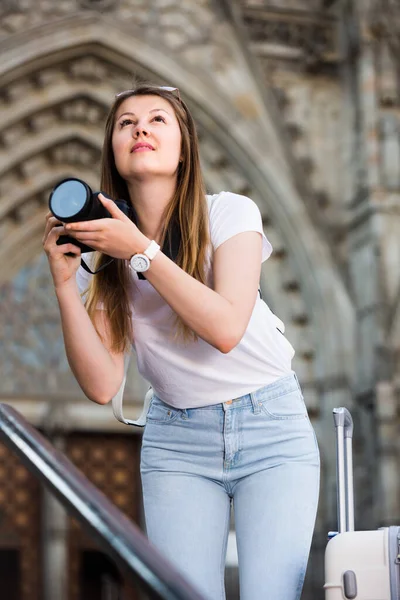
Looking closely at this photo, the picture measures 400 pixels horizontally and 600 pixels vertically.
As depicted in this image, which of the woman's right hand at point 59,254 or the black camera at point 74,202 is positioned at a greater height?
the black camera at point 74,202

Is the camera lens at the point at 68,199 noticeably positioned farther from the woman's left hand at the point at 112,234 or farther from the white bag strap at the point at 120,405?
the white bag strap at the point at 120,405

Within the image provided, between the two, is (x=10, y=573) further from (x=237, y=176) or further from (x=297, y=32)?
(x=297, y=32)

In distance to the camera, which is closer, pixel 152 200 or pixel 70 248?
pixel 70 248

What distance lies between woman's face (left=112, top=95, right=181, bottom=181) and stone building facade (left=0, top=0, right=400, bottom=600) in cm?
655

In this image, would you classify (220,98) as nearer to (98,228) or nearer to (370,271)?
(370,271)

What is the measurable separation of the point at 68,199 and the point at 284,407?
0.54 m

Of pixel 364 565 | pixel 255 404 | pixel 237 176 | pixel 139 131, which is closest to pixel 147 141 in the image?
pixel 139 131

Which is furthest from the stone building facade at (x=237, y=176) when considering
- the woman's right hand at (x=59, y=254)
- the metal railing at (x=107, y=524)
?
the metal railing at (x=107, y=524)

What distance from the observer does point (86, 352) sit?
1924mm

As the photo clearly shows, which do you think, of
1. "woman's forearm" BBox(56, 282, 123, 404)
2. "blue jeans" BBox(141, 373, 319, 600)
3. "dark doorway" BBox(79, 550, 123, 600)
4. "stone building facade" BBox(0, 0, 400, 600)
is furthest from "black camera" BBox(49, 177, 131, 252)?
"dark doorway" BBox(79, 550, 123, 600)

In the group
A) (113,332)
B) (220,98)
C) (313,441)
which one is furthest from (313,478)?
(220,98)

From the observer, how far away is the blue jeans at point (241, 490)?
1.83m

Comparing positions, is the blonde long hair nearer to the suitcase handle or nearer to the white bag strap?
the white bag strap

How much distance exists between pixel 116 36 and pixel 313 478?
7.40m
